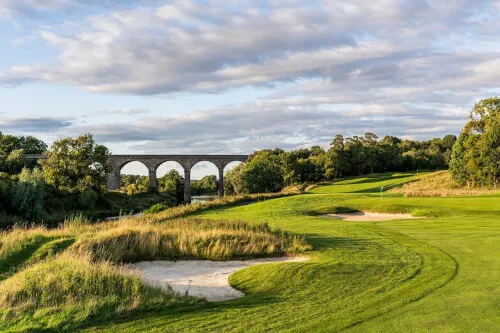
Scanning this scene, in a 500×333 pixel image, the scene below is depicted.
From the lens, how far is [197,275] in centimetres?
987

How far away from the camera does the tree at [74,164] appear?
49344 mm

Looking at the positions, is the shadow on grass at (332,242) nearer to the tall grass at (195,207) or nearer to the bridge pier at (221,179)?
the tall grass at (195,207)

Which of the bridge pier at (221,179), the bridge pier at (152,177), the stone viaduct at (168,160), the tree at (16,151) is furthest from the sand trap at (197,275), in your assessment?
the bridge pier at (221,179)

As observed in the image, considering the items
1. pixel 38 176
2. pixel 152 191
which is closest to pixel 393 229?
pixel 38 176

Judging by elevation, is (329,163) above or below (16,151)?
below

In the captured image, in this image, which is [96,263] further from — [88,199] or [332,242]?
[88,199]

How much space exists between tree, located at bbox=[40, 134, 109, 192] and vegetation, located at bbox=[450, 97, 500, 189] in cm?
4228

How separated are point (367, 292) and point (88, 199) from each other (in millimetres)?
45405

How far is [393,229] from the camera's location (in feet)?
52.7

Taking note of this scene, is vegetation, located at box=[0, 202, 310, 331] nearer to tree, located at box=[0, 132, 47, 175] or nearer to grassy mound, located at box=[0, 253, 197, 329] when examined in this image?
grassy mound, located at box=[0, 253, 197, 329]

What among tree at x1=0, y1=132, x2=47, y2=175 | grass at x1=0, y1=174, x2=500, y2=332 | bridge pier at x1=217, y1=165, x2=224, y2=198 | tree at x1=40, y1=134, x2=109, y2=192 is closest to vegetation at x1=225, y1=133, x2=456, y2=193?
bridge pier at x1=217, y1=165, x2=224, y2=198

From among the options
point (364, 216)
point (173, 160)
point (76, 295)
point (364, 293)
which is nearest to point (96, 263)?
point (76, 295)

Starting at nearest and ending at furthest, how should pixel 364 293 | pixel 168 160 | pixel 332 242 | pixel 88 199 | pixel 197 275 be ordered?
pixel 364 293 < pixel 197 275 < pixel 332 242 < pixel 88 199 < pixel 168 160

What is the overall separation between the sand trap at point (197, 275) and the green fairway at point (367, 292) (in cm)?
40
